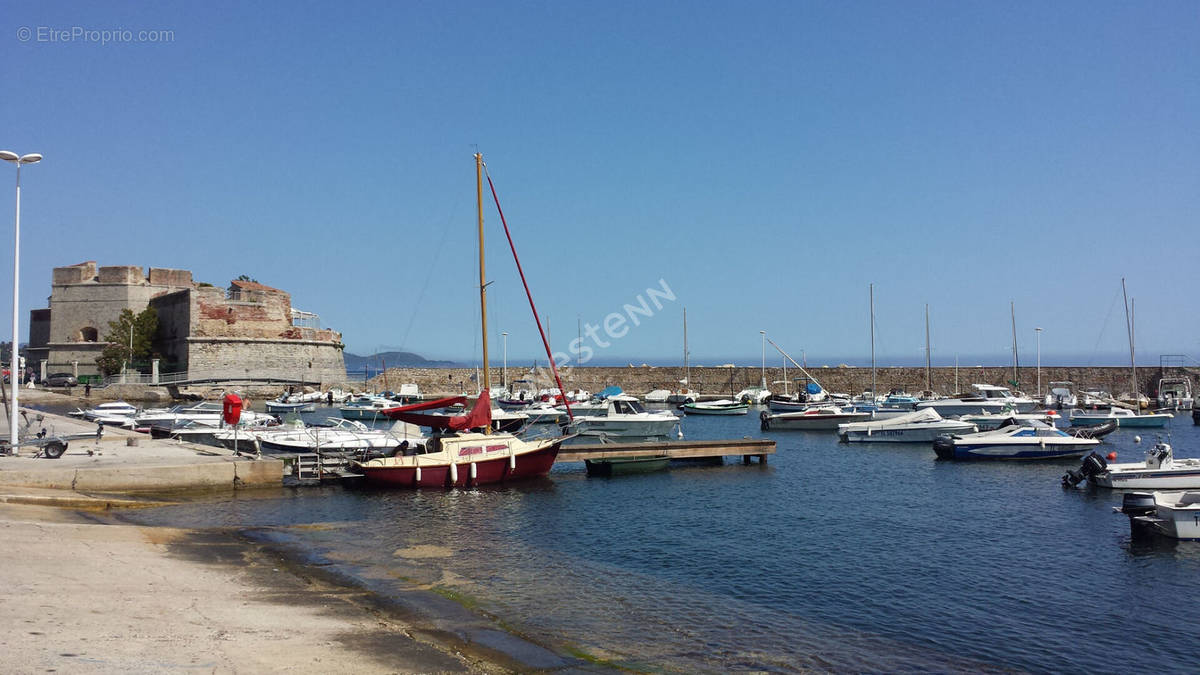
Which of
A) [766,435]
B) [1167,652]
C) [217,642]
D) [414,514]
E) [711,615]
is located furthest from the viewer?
[766,435]

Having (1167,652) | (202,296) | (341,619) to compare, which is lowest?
(1167,652)

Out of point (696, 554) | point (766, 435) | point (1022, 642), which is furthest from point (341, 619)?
point (766, 435)

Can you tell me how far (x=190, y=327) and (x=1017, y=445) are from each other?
62567 mm

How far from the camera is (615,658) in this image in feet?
37.5

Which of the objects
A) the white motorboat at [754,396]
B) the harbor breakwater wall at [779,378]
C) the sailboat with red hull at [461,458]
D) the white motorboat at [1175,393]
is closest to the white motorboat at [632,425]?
the sailboat with red hull at [461,458]

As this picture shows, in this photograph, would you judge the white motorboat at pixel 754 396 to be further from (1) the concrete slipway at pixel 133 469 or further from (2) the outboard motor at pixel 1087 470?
(1) the concrete slipway at pixel 133 469

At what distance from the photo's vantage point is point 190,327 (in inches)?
2731

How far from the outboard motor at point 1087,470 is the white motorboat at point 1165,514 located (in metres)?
5.64

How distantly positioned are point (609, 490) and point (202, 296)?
55.0 m

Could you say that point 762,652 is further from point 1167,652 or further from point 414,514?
point 414,514

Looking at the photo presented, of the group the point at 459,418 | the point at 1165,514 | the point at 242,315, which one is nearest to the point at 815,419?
the point at 459,418

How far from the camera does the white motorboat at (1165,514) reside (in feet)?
61.0

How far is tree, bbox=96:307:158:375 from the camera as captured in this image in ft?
234

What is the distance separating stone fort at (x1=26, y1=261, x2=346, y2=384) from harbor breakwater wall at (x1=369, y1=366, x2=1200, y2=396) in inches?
363
